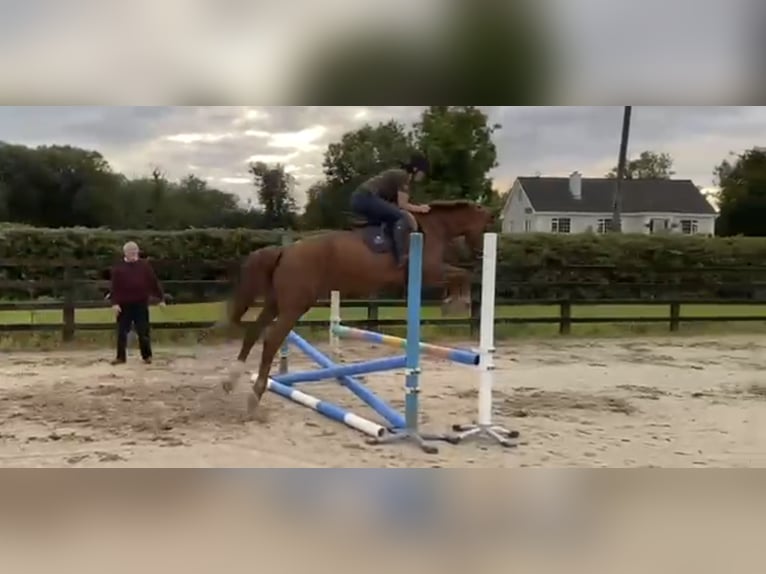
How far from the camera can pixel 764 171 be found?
11281mm

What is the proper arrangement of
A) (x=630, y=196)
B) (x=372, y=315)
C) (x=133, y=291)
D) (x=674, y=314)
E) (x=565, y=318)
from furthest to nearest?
(x=630, y=196), (x=674, y=314), (x=565, y=318), (x=372, y=315), (x=133, y=291)

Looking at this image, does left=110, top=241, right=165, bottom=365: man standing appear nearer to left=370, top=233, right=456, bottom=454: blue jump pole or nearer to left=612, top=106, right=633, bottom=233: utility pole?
left=370, top=233, right=456, bottom=454: blue jump pole


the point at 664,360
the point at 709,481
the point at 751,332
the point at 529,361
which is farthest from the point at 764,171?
the point at 709,481

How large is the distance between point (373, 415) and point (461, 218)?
1.26 meters

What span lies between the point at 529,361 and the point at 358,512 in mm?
4338

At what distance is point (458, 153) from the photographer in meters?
10.5

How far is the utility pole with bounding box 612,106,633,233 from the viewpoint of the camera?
36.2 ft

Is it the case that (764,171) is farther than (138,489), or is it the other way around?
→ (764,171)

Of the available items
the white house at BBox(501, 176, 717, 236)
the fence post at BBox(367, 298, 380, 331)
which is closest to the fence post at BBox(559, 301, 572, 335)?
the white house at BBox(501, 176, 717, 236)

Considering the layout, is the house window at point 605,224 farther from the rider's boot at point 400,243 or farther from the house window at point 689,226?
the rider's boot at point 400,243

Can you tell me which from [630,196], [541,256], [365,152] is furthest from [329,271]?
[630,196]

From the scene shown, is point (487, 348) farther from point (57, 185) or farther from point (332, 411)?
point (57, 185)

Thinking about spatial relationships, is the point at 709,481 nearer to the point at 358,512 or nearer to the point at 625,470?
the point at 625,470

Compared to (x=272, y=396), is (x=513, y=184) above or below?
above
